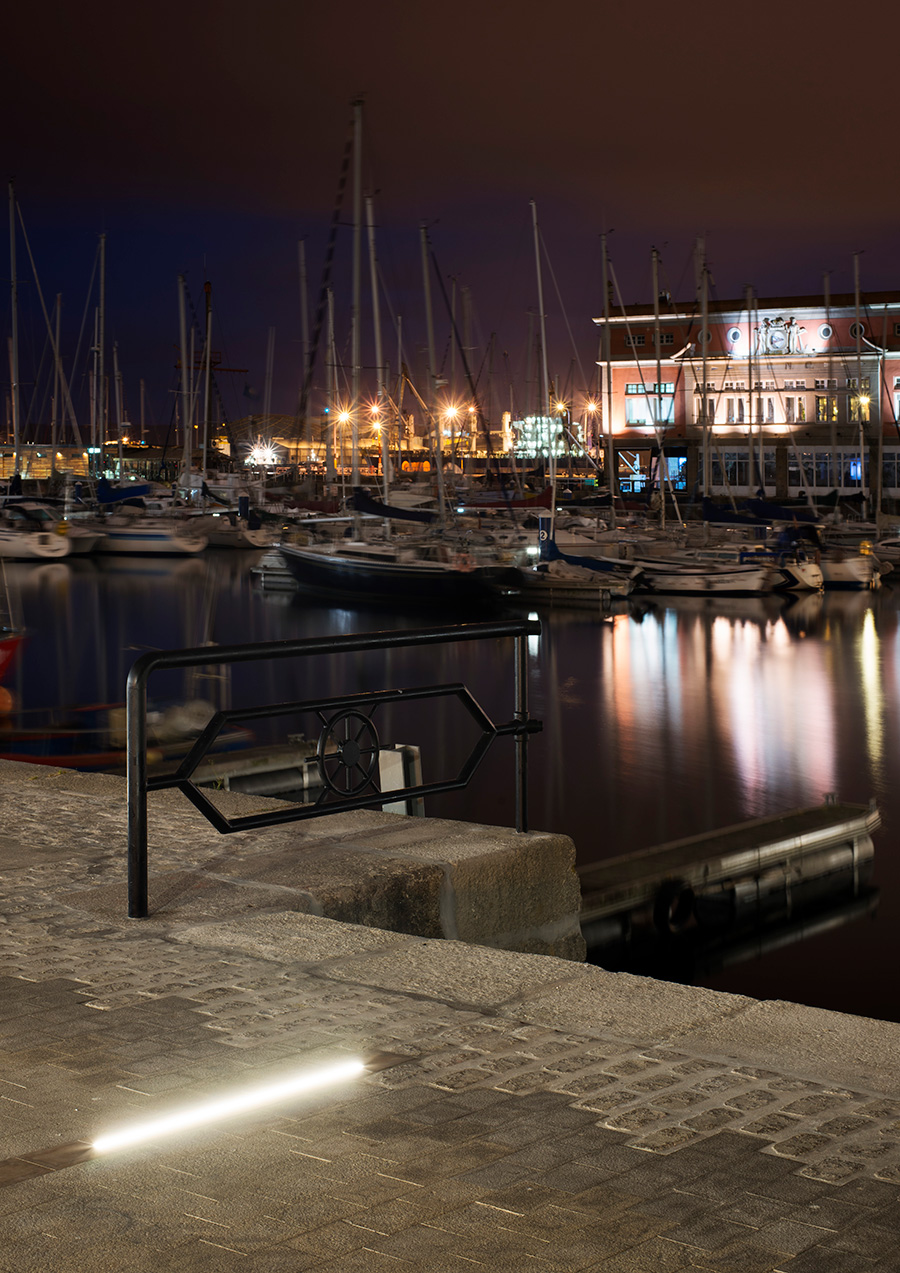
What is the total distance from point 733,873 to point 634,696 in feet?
52.9

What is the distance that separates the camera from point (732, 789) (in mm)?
18781

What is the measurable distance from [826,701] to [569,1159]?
25.1 m

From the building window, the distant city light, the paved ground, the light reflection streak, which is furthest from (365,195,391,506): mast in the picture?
the distant city light

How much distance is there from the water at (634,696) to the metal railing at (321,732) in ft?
16.9

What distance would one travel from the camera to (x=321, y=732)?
6387mm

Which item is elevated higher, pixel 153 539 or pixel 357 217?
pixel 357 217

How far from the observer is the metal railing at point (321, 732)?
5504 millimetres

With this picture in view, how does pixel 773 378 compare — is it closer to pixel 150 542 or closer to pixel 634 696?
pixel 150 542

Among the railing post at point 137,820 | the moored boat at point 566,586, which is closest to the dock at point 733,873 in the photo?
the railing post at point 137,820

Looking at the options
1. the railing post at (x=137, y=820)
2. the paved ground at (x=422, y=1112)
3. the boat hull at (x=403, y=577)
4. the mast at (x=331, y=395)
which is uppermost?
the mast at (x=331, y=395)

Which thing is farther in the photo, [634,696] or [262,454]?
[262,454]

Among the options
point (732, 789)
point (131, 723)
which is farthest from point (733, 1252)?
point (732, 789)

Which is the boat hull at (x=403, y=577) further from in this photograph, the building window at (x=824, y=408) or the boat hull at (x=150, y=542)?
the building window at (x=824, y=408)

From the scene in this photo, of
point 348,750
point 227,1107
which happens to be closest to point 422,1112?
point 227,1107
